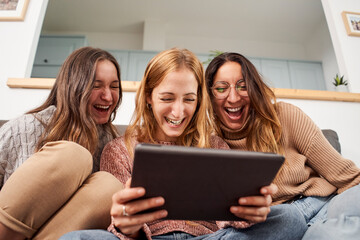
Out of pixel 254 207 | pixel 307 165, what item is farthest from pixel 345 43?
pixel 254 207

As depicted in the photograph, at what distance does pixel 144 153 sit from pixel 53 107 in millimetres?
687

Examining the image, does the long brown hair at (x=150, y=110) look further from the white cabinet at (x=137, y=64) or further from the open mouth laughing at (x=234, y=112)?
the white cabinet at (x=137, y=64)

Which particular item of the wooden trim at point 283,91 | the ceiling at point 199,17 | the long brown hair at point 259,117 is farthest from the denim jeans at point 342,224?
the ceiling at point 199,17

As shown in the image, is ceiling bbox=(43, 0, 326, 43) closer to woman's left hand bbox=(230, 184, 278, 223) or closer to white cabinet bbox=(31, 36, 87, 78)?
white cabinet bbox=(31, 36, 87, 78)

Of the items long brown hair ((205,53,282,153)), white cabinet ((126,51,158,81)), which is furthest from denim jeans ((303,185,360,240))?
white cabinet ((126,51,158,81))

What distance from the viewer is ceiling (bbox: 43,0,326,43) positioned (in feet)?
11.3

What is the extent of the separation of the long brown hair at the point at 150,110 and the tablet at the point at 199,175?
1.30 ft

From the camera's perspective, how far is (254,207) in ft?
1.65

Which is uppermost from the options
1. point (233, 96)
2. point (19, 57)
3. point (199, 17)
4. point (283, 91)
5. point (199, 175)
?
point (199, 17)

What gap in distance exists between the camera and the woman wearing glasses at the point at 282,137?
34.9 inches

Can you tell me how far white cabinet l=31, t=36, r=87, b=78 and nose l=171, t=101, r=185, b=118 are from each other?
2.98m

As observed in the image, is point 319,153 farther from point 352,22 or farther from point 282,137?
point 352,22

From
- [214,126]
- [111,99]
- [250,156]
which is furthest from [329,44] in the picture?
[250,156]

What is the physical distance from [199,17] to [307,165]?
3.25 m
